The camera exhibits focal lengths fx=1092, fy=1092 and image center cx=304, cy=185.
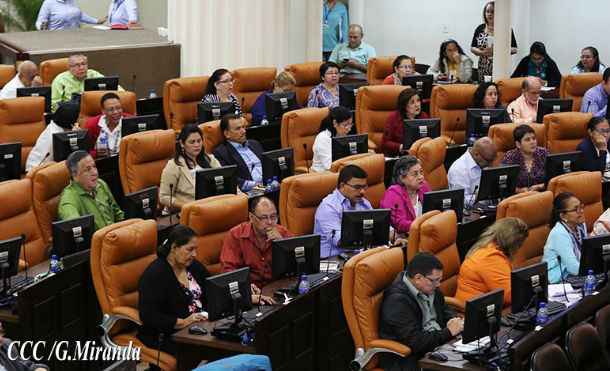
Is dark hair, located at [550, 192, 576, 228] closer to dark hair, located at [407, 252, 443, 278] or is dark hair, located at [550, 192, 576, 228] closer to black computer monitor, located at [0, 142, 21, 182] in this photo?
dark hair, located at [407, 252, 443, 278]

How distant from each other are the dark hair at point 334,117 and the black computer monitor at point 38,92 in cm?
257

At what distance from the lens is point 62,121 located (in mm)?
8539

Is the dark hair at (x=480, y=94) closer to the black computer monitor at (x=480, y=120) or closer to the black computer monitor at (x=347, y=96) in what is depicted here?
the black computer monitor at (x=480, y=120)

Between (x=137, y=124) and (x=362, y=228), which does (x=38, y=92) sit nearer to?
(x=137, y=124)

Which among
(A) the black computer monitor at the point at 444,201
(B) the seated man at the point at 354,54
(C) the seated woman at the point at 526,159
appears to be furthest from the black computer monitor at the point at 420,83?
(A) the black computer monitor at the point at 444,201

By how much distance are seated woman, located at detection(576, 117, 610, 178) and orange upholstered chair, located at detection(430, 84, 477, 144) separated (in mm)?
1411

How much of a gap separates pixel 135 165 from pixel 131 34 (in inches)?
196

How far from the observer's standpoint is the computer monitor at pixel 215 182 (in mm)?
7270

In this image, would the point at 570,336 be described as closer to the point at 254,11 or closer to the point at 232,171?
the point at 232,171

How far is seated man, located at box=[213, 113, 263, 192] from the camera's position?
8445 millimetres

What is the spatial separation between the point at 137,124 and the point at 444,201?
110 inches

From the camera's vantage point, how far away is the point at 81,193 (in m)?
7.08

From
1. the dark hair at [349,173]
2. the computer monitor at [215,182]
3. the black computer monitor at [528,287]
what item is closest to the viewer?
the black computer monitor at [528,287]

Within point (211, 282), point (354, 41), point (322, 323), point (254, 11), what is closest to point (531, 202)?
point (322, 323)
